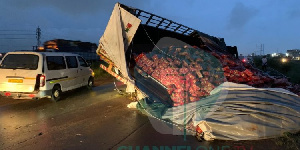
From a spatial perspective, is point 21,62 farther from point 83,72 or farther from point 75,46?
point 75,46

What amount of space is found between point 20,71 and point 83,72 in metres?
3.25

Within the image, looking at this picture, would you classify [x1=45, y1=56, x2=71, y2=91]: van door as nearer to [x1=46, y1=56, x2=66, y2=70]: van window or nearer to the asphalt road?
[x1=46, y1=56, x2=66, y2=70]: van window

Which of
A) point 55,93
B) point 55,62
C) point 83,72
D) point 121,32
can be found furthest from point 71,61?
point 121,32

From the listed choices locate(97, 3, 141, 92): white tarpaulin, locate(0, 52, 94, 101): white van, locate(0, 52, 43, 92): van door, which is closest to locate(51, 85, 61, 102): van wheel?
locate(0, 52, 94, 101): white van

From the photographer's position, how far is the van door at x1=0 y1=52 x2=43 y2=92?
26.9 feet

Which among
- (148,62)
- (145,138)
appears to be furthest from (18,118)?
(148,62)

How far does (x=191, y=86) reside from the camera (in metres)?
7.95

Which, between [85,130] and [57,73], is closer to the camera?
[85,130]

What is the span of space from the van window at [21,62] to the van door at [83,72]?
2.67m

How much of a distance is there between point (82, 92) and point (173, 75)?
4848 mm

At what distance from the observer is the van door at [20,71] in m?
8.21

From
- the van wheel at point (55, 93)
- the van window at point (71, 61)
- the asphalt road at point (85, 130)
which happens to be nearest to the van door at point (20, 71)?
the asphalt road at point (85, 130)

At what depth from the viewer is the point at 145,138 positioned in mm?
5477

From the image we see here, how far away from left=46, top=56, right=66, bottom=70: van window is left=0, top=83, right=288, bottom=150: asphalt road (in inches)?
48.7
